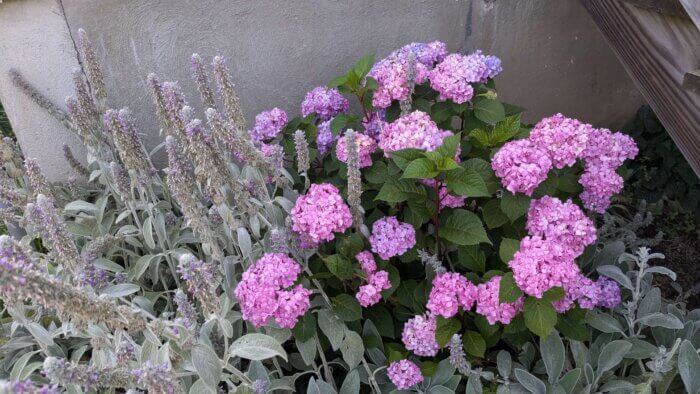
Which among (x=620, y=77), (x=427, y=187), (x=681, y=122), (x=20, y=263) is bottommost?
(x=620, y=77)

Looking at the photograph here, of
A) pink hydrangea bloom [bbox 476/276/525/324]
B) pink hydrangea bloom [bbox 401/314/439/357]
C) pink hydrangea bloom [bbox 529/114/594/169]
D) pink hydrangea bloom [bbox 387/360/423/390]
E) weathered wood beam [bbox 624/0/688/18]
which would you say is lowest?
pink hydrangea bloom [bbox 387/360/423/390]

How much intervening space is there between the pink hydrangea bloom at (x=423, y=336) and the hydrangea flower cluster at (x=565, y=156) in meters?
0.59

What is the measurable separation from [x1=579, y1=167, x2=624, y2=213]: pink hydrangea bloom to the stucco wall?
127cm

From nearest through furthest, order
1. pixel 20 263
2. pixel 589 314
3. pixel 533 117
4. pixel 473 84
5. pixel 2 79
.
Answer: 1. pixel 20 263
2. pixel 589 314
3. pixel 473 84
4. pixel 2 79
5. pixel 533 117

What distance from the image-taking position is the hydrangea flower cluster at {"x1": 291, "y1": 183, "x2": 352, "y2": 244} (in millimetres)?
1927

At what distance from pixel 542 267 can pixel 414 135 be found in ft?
2.16

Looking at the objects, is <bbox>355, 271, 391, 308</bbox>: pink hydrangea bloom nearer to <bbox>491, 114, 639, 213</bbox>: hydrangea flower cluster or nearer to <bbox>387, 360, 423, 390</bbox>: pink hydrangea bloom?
<bbox>387, 360, 423, 390</bbox>: pink hydrangea bloom

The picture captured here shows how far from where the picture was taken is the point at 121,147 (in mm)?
2080

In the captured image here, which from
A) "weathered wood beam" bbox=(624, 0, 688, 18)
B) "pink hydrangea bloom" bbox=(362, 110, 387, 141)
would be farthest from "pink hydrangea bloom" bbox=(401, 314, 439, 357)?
"weathered wood beam" bbox=(624, 0, 688, 18)

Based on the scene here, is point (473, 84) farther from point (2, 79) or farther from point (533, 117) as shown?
point (2, 79)

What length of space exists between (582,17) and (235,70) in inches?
82.7

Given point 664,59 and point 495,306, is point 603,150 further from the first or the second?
point 495,306

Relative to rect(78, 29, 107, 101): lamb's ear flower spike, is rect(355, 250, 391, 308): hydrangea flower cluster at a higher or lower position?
lower

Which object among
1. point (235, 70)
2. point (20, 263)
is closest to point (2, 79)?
point (235, 70)
